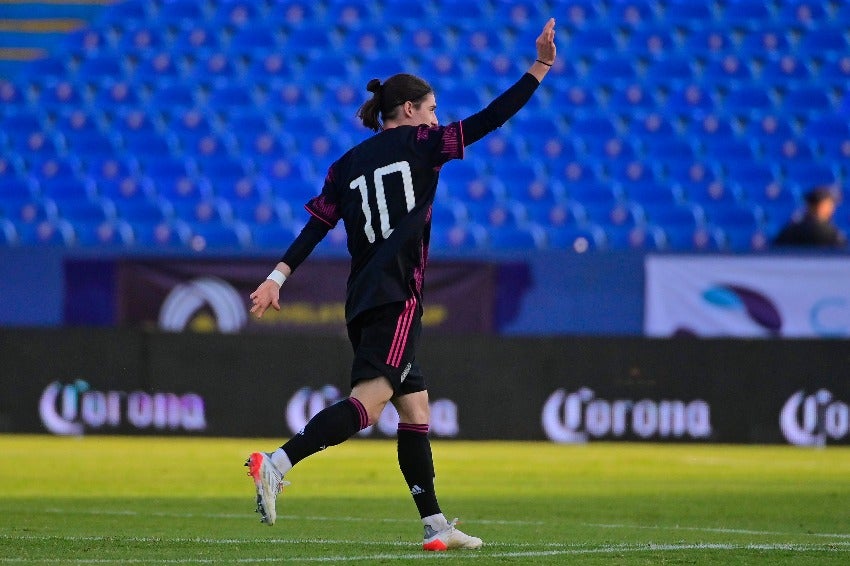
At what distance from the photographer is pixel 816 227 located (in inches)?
551

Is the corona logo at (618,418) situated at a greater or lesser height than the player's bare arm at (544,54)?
lesser

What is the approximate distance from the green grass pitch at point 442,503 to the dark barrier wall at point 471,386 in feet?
0.84

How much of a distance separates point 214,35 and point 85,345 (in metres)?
5.95

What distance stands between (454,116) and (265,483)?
12574 millimetres

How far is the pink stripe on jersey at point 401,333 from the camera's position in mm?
5227

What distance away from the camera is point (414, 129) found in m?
5.40

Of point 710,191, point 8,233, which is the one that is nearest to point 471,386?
point 710,191

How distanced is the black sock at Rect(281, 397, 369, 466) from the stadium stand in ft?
34.9

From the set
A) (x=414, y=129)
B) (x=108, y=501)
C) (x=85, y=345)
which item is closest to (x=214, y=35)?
(x=85, y=345)

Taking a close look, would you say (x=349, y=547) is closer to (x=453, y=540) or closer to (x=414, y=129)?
(x=453, y=540)

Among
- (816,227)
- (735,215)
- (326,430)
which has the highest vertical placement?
(735,215)

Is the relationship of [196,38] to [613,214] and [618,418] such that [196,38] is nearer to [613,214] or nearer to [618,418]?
[613,214]

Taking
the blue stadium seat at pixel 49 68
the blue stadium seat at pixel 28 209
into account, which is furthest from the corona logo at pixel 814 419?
the blue stadium seat at pixel 49 68

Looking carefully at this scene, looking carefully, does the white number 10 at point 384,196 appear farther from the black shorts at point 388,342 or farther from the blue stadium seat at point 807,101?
the blue stadium seat at point 807,101
